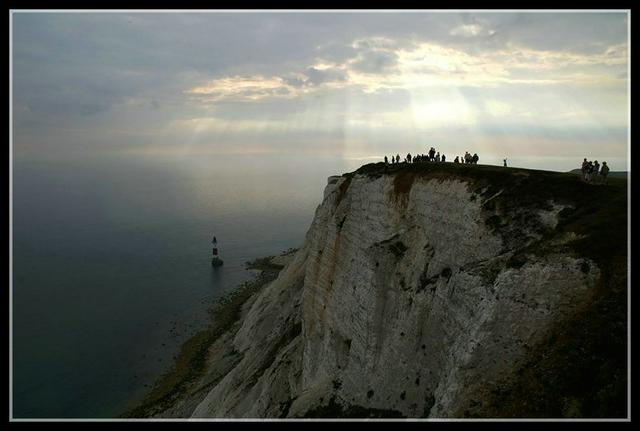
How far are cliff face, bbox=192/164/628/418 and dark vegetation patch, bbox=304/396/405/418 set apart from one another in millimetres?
95

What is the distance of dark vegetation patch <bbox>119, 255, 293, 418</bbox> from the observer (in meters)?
40.3

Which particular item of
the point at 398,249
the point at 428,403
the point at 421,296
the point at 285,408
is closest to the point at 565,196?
the point at 421,296

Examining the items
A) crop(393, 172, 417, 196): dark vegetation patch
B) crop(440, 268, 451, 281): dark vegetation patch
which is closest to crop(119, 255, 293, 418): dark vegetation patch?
crop(393, 172, 417, 196): dark vegetation patch

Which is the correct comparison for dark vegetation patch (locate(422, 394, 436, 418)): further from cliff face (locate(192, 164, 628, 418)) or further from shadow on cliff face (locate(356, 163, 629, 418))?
shadow on cliff face (locate(356, 163, 629, 418))

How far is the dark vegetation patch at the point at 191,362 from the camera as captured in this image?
40281 mm

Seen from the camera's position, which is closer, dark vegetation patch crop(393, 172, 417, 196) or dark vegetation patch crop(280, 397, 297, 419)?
dark vegetation patch crop(280, 397, 297, 419)

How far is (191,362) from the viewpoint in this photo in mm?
48250

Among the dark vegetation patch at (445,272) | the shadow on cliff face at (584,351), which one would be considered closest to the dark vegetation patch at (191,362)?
the dark vegetation patch at (445,272)

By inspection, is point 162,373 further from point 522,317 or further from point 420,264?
point 522,317

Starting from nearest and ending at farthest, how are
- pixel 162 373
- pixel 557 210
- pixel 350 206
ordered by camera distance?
pixel 557 210 → pixel 350 206 → pixel 162 373

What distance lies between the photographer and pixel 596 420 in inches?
419

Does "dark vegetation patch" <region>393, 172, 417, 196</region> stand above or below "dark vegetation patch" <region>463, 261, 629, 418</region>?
above
